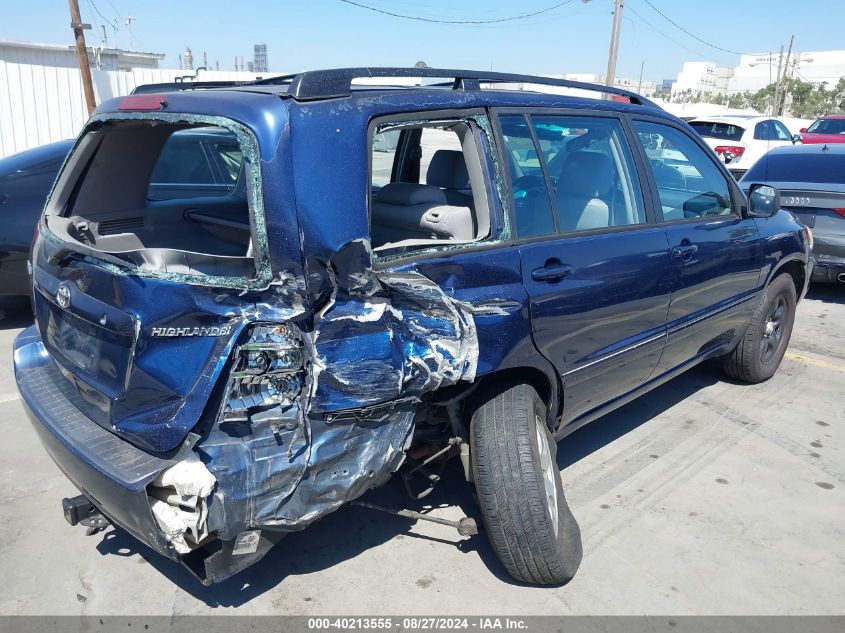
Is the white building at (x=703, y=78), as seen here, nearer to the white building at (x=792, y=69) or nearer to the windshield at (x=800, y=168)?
the white building at (x=792, y=69)

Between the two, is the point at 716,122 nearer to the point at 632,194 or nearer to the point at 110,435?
the point at 632,194

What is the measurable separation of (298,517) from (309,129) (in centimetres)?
127

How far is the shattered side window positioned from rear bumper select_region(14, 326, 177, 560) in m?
1.09

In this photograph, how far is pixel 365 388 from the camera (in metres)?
2.33

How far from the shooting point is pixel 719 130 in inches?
598

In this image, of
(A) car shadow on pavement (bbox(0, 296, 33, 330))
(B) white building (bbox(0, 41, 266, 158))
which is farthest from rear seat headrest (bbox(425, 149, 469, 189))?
(B) white building (bbox(0, 41, 266, 158))

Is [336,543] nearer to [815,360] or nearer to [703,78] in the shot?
[815,360]

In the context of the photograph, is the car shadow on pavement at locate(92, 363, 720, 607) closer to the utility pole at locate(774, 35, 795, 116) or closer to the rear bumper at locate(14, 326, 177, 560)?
the rear bumper at locate(14, 326, 177, 560)

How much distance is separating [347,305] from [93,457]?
101cm

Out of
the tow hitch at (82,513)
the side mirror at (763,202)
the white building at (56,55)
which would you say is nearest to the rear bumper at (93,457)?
the tow hitch at (82,513)

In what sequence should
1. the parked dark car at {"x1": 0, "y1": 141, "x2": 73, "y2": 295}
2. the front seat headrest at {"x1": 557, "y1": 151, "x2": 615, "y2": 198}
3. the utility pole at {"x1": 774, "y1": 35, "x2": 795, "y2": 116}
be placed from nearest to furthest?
the front seat headrest at {"x1": 557, "y1": 151, "x2": 615, "y2": 198} < the parked dark car at {"x1": 0, "y1": 141, "x2": 73, "y2": 295} < the utility pole at {"x1": 774, "y1": 35, "x2": 795, "y2": 116}

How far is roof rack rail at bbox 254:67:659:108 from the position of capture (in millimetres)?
2355

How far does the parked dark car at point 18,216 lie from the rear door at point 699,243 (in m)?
4.72

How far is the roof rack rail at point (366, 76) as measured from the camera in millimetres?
2355
